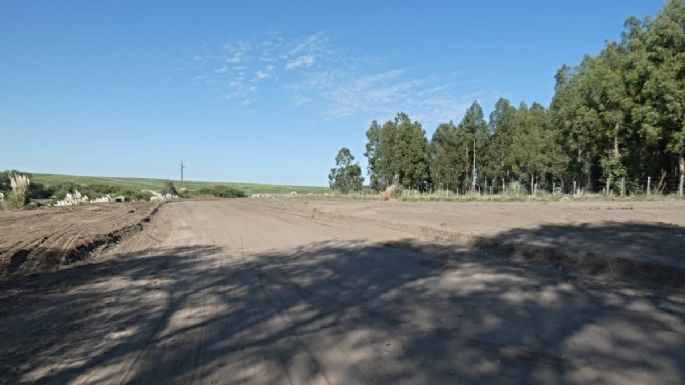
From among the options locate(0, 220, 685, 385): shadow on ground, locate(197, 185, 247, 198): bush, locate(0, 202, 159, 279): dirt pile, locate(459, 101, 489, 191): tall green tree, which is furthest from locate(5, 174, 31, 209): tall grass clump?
locate(459, 101, 489, 191): tall green tree

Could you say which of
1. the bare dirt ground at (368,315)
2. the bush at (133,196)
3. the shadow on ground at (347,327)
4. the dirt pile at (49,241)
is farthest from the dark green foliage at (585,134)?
the dirt pile at (49,241)

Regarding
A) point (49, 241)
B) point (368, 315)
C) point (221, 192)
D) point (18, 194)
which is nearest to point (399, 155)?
point (221, 192)

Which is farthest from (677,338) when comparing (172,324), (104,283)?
(104,283)

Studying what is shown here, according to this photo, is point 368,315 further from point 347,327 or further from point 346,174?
point 346,174

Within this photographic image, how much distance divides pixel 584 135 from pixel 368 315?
121 feet

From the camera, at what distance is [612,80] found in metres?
33.1

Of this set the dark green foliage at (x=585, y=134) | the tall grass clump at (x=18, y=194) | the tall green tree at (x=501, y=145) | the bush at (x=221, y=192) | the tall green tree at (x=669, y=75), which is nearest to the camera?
the tall grass clump at (x=18, y=194)

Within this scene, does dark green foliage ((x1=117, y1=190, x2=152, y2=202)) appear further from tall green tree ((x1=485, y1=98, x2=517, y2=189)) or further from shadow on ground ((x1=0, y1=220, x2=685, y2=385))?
shadow on ground ((x1=0, y1=220, x2=685, y2=385))

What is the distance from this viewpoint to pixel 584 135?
36500 mm

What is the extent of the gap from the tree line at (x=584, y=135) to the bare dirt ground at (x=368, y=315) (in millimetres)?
25134

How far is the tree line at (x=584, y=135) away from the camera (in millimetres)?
30188

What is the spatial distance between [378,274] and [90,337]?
4032 mm

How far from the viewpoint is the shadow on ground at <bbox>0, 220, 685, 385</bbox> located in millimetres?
3648

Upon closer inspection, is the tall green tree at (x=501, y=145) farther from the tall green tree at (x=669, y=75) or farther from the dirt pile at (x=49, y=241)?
the dirt pile at (x=49, y=241)
